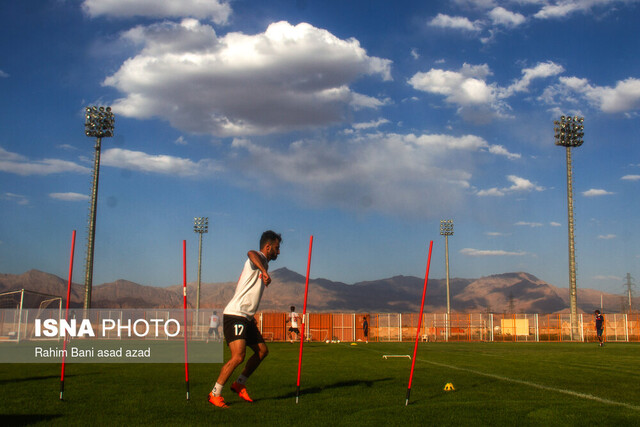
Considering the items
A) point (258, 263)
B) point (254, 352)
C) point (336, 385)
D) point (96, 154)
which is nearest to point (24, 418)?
point (254, 352)

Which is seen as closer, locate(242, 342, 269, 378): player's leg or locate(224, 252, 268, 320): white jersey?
locate(224, 252, 268, 320): white jersey

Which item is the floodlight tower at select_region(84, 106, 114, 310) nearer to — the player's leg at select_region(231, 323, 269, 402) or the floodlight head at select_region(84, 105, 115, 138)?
the floodlight head at select_region(84, 105, 115, 138)

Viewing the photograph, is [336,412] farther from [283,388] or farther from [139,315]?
[139,315]

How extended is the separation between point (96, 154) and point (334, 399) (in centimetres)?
3930

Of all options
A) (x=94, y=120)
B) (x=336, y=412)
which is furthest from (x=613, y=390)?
(x=94, y=120)

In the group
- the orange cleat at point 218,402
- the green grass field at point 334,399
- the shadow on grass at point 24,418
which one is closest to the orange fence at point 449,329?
the green grass field at point 334,399

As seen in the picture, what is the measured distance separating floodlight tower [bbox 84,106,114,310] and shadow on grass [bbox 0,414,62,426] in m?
36.2

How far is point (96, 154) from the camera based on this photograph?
43.7 m

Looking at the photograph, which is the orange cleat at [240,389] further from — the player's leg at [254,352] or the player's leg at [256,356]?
the player's leg at [256,356]

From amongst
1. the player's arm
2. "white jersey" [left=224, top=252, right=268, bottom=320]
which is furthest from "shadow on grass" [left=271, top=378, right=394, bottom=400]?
the player's arm

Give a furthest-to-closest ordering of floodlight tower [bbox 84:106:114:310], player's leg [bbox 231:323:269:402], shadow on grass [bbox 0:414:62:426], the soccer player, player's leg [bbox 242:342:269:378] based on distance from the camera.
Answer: floodlight tower [bbox 84:106:114:310] < player's leg [bbox 242:342:269:378] < player's leg [bbox 231:323:269:402] < the soccer player < shadow on grass [bbox 0:414:62:426]

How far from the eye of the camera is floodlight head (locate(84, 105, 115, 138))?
148 ft

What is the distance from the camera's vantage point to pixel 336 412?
7305 mm

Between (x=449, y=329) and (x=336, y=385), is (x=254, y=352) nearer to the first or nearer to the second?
(x=336, y=385)
